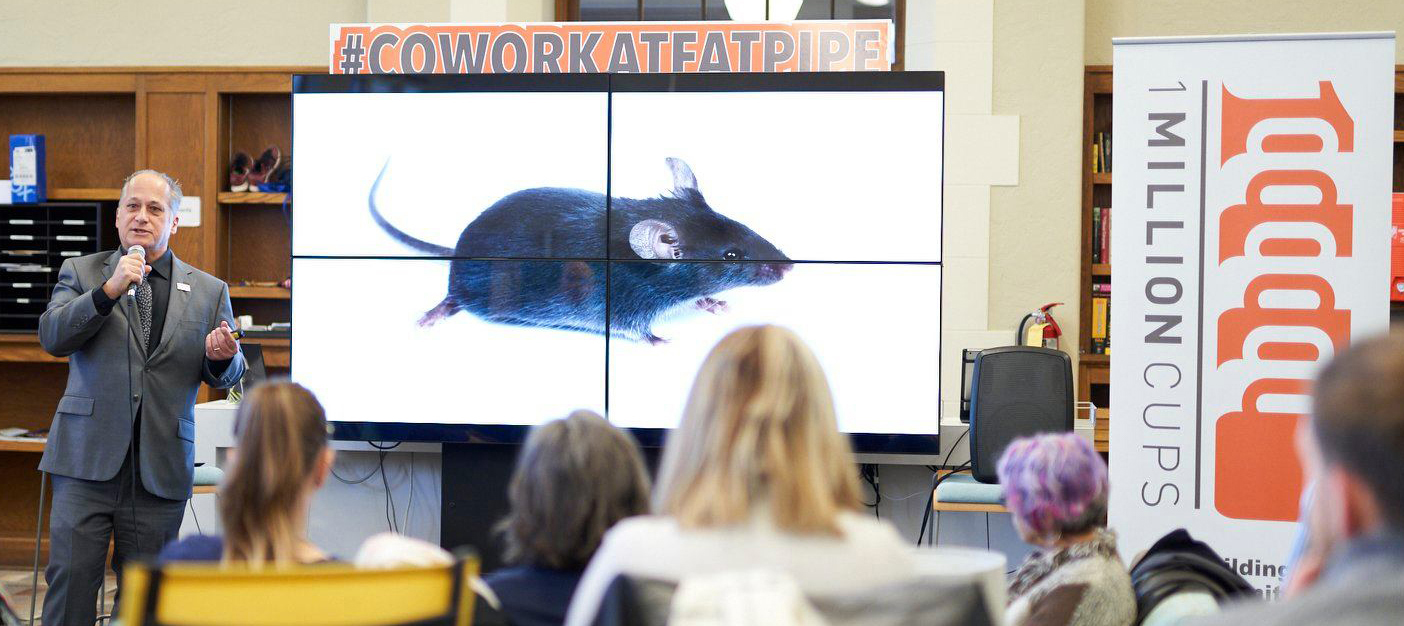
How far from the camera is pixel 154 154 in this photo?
6.18m

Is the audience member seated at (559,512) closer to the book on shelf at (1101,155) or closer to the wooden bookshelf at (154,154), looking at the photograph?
the wooden bookshelf at (154,154)

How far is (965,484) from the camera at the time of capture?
171 inches

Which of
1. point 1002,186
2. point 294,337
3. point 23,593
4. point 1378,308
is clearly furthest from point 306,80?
point 1378,308

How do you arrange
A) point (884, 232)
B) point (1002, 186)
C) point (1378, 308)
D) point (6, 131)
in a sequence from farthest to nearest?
point (6, 131) < point (1002, 186) < point (884, 232) < point (1378, 308)

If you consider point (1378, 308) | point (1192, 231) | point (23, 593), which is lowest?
point (23, 593)

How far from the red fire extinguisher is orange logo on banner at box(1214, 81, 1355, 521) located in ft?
7.24

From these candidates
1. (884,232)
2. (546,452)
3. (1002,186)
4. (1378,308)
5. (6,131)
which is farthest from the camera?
Answer: (6,131)

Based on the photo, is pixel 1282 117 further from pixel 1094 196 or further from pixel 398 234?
pixel 398 234

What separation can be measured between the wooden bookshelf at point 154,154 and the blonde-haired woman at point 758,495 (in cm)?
491

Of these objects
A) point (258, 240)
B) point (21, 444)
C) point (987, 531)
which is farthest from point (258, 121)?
point (987, 531)

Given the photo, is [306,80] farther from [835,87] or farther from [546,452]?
[546,452]

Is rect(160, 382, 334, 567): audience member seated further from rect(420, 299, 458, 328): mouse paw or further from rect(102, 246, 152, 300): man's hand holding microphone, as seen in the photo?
rect(420, 299, 458, 328): mouse paw

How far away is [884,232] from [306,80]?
2204mm

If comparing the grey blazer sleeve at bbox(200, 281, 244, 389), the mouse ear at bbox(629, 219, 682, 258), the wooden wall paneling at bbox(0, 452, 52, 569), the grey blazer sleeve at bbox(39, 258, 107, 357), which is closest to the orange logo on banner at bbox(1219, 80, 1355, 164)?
the mouse ear at bbox(629, 219, 682, 258)
